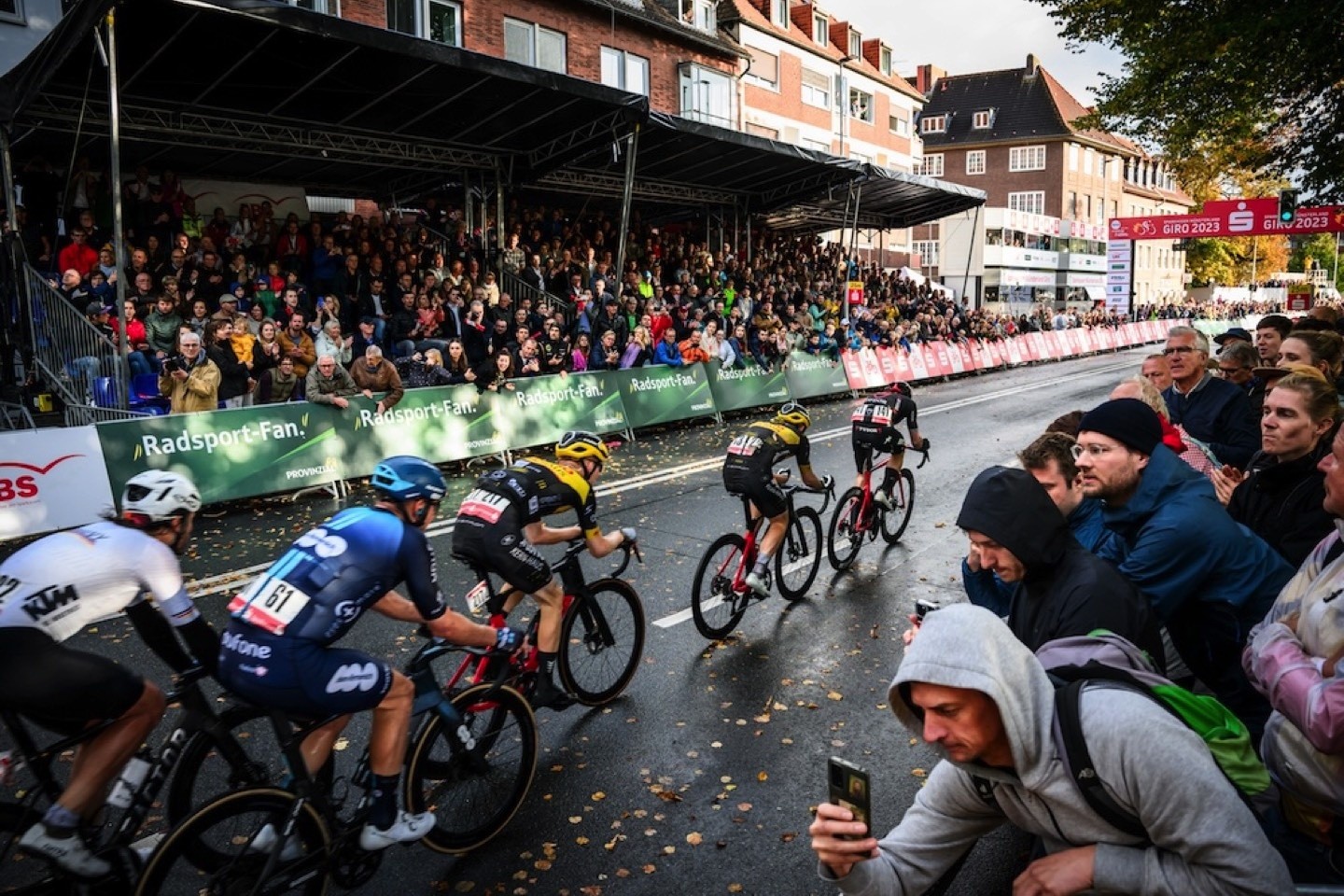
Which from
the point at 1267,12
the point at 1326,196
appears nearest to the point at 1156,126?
the point at 1326,196

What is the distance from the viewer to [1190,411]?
7.13 meters

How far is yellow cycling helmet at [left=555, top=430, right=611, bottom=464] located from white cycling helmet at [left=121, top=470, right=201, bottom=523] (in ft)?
6.84

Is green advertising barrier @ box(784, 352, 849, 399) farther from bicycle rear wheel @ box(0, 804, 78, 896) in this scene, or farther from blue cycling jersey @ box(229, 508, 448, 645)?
bicycle rear wheel @ box(0, 804, 78, 896)

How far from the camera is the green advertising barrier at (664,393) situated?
15.4 m

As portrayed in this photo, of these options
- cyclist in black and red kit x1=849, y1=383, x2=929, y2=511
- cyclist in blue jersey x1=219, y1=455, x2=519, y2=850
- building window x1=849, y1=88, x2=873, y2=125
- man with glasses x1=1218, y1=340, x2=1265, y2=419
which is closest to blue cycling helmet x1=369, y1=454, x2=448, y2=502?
cyclist in blue jersey x1=219, y1=455, x2=519, y2=850

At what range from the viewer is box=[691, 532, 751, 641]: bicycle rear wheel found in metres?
6.58

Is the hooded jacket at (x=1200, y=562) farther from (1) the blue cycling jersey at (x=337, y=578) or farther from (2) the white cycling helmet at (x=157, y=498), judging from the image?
(2) the white cycling helmet at (x=157, y=498)

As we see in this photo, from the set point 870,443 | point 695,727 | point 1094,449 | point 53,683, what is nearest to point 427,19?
point 870,443

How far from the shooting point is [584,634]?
17.9 feet

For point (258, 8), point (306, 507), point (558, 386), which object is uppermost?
point (258, 8)

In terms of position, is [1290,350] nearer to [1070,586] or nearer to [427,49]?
[1070,586]

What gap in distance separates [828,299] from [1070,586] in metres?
24.6

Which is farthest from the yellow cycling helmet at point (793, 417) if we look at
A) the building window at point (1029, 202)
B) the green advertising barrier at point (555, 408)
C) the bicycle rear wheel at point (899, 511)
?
the building window at point (1029, 202)

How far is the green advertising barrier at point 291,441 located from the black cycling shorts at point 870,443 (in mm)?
6172
